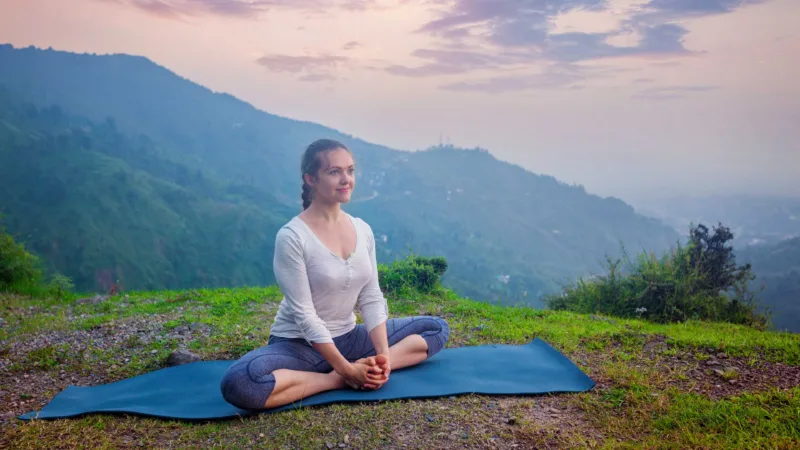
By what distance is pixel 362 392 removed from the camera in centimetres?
376

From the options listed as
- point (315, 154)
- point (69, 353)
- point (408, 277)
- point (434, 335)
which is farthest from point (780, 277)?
point (69, 353)

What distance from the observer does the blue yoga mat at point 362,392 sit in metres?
3.65

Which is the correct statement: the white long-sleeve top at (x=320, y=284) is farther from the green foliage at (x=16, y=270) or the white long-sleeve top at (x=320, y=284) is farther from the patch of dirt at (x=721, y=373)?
the green foliage at (x=16, y=270)

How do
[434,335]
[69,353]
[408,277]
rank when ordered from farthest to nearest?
[408,277]
[69,353]
[434,335]

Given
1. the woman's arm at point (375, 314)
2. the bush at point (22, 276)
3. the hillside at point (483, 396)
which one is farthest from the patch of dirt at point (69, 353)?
the bush at point (22, 276)

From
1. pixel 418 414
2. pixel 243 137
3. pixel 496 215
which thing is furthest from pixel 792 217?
pixel 243 137

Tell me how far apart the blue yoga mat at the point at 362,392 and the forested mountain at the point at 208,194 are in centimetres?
→ 474

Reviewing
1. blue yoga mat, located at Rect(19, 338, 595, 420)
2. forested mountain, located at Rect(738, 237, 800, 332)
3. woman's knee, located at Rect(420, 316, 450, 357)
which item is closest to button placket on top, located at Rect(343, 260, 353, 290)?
blue yoga mat, located at Rect(19, 338, 595, 420)

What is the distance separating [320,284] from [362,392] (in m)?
0.83

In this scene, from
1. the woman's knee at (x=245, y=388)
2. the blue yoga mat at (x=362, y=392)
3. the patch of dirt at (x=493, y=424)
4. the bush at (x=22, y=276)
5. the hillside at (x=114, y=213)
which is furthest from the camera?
the hillside at (x=114, y=213)

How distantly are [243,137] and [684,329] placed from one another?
2230 inches

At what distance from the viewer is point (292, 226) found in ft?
11.9

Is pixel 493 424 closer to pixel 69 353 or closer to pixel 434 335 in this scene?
pixel 434 335

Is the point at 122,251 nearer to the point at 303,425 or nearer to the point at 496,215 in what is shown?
the point at 303,425
